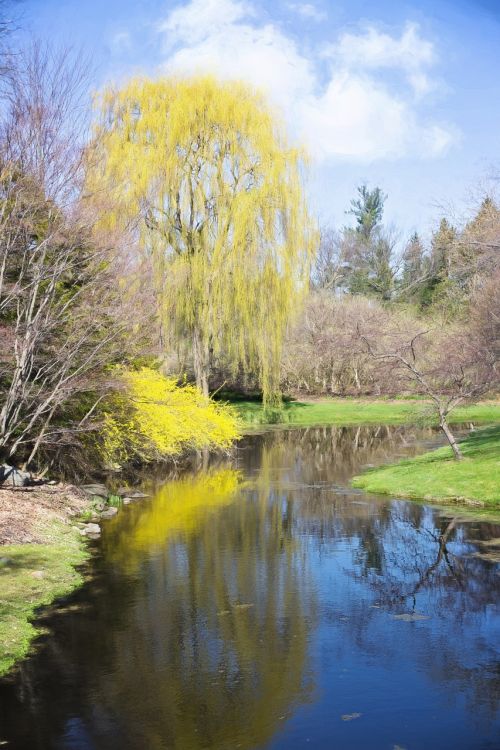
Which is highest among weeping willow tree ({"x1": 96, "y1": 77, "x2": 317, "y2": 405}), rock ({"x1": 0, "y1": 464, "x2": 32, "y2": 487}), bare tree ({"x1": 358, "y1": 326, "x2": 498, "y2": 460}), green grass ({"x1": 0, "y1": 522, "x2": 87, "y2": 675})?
weeping willow tree ({"x1": 96, "y1": 77, "x2": 317, "y2": 405})

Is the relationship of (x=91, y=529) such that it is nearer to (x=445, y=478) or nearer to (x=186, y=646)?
→ (x=186, y=646)

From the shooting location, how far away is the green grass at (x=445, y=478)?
16.5 metres

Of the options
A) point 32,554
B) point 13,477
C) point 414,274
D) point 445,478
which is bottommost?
point 32,554

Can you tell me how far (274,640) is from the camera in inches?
347

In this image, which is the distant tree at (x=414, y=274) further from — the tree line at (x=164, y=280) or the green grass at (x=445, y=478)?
the green grass at (x=445, y=478)

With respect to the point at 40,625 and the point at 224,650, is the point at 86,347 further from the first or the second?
the point at 224,650

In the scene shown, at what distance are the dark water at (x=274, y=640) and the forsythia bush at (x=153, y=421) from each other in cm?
426

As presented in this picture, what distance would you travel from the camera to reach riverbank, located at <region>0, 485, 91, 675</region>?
8.99m

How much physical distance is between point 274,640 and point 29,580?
4014 millimetres

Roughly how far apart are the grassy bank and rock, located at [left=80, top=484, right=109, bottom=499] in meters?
18.2

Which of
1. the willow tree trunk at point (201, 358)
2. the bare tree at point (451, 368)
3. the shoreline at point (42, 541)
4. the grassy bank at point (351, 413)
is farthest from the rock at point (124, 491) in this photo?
the grassy bank at point (351, 413)

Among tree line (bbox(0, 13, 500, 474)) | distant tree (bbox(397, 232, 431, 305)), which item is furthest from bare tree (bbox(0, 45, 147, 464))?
distant tree (bbox(397, 232, 431, 305))

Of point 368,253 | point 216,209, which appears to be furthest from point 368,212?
point 216,209

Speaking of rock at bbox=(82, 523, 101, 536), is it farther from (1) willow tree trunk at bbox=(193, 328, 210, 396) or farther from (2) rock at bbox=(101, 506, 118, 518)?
(1) willow tree trunk at bbox=(193, 328, 210, 396)
